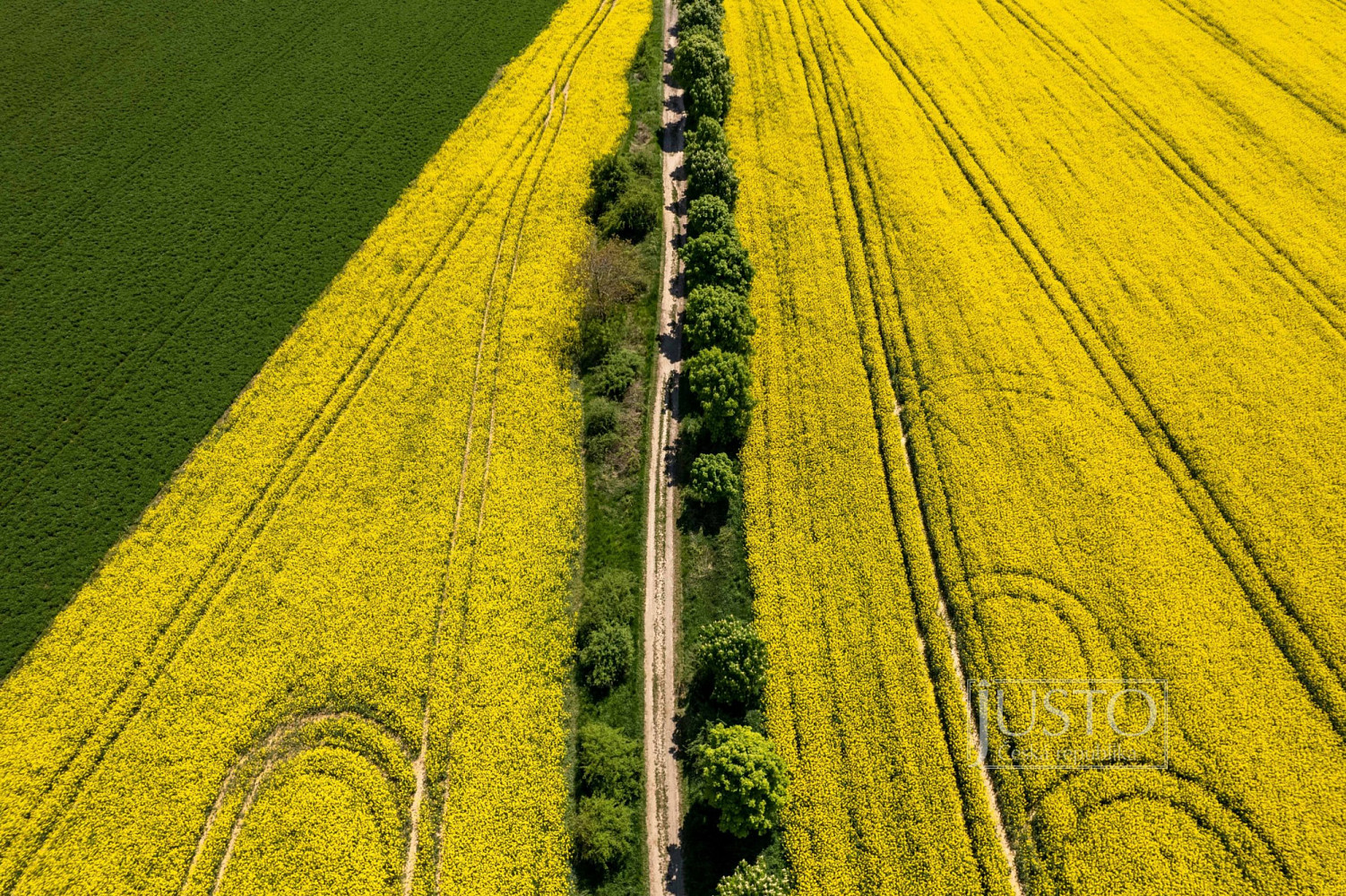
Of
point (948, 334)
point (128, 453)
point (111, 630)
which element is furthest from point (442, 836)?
point (948, 334)

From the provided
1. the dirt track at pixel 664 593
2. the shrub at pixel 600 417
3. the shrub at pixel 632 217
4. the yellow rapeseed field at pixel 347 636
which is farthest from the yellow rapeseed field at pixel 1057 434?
the yellow rapeseed field at pixel 347 636

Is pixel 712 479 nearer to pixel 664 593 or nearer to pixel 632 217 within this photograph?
pixel 664 593

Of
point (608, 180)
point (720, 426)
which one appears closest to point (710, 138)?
point (608, 180)

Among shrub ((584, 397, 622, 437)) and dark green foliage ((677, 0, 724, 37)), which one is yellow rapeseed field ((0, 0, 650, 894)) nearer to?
shrub ((584, 397, 622, 437))

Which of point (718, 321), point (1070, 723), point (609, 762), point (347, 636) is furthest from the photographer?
point (718, 321)

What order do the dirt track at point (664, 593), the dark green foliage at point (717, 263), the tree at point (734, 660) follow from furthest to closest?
the dark green foliage at point (717, 263) < the tree at point (734, 660) < the dirt track at point (664, 593)

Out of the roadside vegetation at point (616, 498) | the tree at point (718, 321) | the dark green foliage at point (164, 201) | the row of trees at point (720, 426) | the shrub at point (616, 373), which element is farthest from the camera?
the shrub at point (616, 373)

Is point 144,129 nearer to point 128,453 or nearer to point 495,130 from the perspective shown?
point 495,130

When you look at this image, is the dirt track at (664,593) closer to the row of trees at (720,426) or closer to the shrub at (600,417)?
the row of trees at (720,426)
